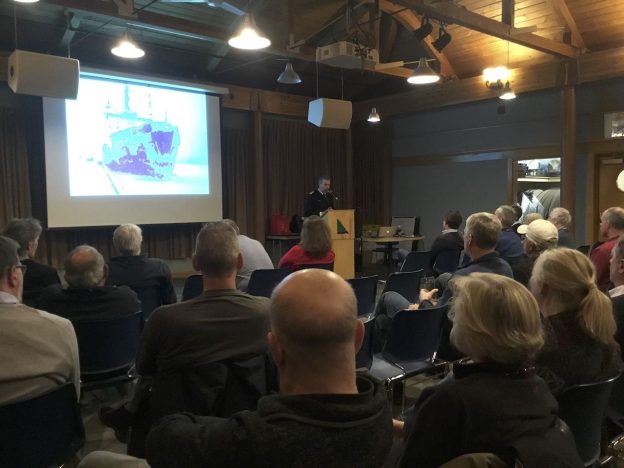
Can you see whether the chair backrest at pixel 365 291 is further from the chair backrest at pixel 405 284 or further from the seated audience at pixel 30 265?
the seated audience at pixel 30 265

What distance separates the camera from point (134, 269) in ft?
12.2

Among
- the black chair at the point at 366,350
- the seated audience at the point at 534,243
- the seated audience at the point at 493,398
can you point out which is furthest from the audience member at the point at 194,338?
the seated audience at the point at 534,243

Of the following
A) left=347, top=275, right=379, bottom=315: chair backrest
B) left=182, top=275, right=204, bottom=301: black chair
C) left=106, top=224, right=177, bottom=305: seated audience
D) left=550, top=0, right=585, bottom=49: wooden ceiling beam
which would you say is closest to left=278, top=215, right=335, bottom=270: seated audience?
left=347, top=275, right=379, bottom=315: chair backrest

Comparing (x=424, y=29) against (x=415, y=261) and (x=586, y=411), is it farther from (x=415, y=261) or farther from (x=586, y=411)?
(x=586, y=411)

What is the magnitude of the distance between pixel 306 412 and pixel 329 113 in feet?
23.3

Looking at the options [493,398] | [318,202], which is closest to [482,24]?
[318,202]

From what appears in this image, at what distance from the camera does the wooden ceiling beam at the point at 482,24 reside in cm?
545

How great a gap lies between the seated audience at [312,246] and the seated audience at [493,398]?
2.53m

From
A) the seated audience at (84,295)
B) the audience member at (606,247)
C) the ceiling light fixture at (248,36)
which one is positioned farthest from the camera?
the ceiling light fixture at (248,36)

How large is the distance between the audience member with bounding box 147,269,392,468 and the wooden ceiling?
491cm

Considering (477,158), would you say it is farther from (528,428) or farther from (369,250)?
(528,428)

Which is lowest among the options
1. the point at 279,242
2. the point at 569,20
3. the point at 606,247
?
the point at 279,242

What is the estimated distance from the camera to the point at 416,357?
300 cm

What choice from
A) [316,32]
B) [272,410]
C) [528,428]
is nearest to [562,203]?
[316,32]
